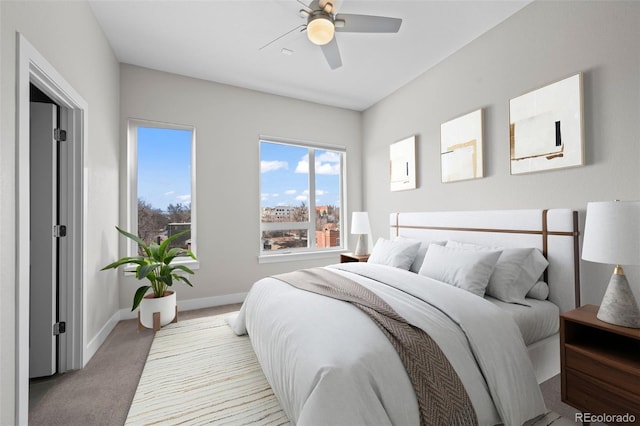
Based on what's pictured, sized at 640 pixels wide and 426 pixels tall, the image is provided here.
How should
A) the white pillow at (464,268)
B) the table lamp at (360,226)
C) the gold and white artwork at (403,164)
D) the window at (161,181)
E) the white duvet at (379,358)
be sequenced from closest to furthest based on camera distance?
the white duvet at (379,358)
the white pillow at (464,268)
the window at (161,181)
the gold and white artwork at (403,164)
the table lamp at (360,226)

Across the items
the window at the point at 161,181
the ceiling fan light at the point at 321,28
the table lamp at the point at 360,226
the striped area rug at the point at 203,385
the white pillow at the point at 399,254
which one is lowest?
the striped area rug at the point at 203,385

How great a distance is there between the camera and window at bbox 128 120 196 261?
3318mm

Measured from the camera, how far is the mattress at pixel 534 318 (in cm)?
182

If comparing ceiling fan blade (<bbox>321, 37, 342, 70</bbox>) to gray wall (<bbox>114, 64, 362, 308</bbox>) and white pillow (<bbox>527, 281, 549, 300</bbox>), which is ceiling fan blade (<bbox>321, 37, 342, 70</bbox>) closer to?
gray wall (<bbox>114, 64, 362, 308</bbox>)

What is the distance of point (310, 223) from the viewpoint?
4297mm

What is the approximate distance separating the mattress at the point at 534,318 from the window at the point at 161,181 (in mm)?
3311

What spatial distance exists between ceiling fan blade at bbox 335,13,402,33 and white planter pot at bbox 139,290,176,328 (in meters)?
2.95

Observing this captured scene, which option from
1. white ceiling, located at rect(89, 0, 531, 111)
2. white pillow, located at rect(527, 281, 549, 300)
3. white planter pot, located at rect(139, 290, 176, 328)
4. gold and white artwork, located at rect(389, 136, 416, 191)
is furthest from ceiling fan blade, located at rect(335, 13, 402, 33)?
white planter pot, located at rect(139, 290, 176, 328)

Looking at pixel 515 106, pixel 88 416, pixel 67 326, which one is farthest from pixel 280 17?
pixel 88 416

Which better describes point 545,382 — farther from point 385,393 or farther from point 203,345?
point 203,345

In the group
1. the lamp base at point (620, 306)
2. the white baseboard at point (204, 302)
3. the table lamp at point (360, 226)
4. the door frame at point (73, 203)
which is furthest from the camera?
the table lamp at point (360, 226)

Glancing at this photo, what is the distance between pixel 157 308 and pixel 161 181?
1.54 metres
